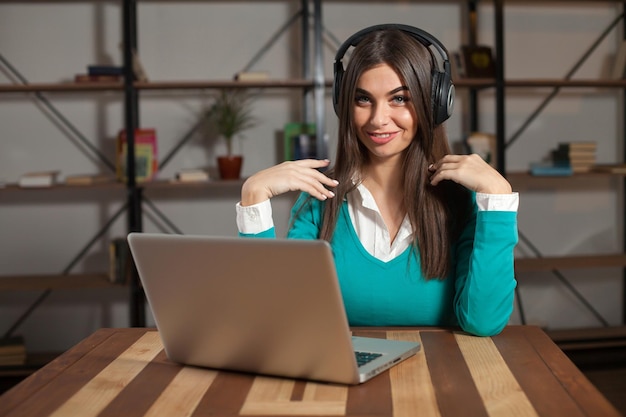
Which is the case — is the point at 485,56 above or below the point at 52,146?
above

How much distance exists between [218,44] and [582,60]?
6.12ft

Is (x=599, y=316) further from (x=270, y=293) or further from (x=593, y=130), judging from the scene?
(x=270, y=293)

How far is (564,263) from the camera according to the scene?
13.3 ft

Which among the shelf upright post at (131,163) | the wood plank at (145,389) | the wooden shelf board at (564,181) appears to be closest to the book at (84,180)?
the shelf upright post at (131,163)

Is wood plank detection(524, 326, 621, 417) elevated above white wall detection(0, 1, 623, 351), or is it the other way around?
white wall detection(0, 1, 623, 351)

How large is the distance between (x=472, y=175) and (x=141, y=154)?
241 cm

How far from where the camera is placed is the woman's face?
1.84m

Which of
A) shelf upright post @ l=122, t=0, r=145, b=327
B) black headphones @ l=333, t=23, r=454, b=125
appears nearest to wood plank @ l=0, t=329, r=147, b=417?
black headphones @ l=333, t=23, r=454, b=125

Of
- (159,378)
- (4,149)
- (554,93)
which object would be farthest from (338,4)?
(159,378)

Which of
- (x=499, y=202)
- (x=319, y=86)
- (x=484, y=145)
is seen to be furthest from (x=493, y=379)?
(x=484, y=145)

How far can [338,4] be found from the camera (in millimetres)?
4180

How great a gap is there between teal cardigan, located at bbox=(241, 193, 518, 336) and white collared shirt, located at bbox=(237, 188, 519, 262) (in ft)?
0.07

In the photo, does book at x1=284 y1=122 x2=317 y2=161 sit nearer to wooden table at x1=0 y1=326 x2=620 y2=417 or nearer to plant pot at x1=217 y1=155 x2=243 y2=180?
plant pot at x1=217 y1=155 x2=243 y2=180

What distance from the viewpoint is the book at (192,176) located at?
3834mm
